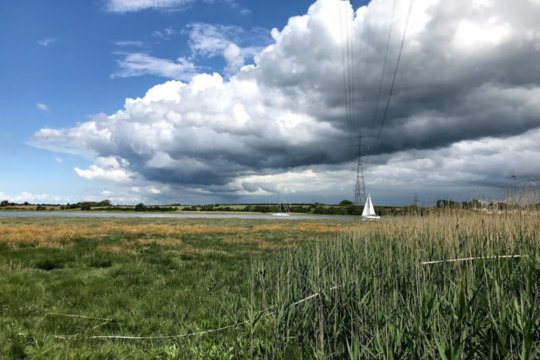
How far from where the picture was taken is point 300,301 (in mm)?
7379

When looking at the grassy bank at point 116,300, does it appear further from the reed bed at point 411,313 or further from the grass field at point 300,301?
the reed bed at point 411,313

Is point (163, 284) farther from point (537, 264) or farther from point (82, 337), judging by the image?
point (537, 264)

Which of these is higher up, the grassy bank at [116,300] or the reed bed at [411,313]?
the reed bed at [411,313]

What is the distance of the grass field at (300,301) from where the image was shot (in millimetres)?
5695

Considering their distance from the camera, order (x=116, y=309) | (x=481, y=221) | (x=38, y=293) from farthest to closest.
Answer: (x=481, y=221)
(x=38, y=293)
(x=116, y=309)

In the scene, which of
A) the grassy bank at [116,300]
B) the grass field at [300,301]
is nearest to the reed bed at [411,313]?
the grass field at [300,301]

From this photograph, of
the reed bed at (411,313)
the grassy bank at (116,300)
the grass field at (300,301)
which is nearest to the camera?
the reed bed at (411,313)

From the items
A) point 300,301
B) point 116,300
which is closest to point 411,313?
point 300,301

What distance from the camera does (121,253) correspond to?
72.3 ft

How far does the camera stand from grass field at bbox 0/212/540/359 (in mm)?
5695

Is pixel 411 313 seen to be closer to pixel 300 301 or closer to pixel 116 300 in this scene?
pixel 300 301

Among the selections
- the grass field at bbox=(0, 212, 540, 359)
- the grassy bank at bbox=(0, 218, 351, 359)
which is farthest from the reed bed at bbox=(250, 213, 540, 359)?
the grassy bank at bbox=(0, 218, 351, 359)

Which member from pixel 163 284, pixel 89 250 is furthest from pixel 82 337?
pixel 89 250

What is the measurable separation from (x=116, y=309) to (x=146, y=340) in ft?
9.49
